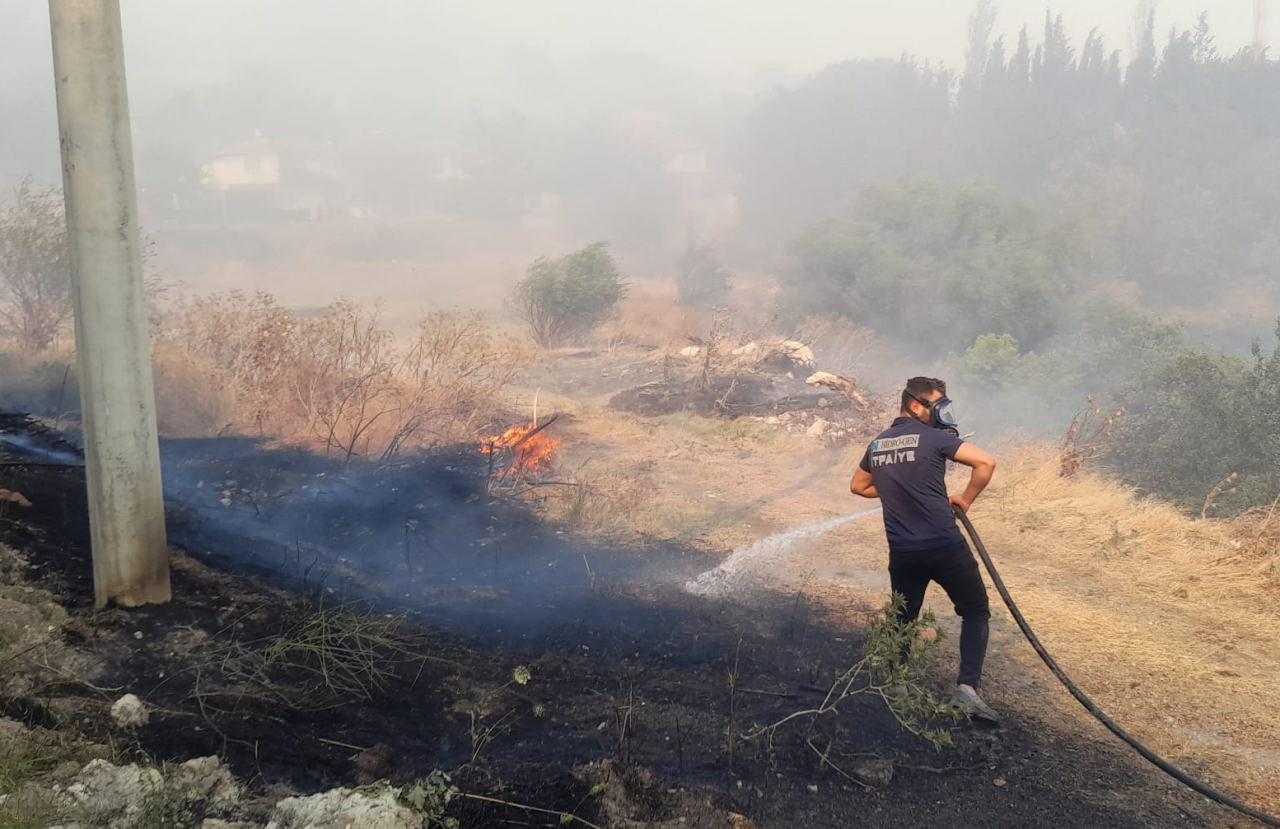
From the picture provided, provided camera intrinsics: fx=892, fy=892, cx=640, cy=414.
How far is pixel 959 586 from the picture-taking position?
491 cm

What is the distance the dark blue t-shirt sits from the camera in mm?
4863

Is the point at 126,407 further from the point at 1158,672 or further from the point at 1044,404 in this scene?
the point at 1044,404

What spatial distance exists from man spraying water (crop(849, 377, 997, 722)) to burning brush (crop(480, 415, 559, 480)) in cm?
522

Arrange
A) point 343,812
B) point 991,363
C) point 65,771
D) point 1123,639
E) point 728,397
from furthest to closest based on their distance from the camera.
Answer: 1. point 991,363
2. point 728,397
3. point 1123,639
4. point 65,771
5. point 343,812

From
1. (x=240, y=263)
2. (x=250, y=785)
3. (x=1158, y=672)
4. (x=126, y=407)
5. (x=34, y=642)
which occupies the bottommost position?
(x=1158, y=672)

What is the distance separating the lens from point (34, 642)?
475 centimetres

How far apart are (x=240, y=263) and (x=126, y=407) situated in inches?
1441

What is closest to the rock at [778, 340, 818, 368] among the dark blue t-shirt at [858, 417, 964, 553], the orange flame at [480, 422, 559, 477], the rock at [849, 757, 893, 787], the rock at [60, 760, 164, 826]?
the orange flame at [480, 422, 559, 477]

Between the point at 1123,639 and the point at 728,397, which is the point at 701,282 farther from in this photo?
the point at 1123,639

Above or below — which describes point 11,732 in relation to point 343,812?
above

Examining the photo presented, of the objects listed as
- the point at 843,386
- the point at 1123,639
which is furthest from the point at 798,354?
the point at 1123,639

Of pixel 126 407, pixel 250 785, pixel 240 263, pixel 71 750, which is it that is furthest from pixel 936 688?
pixel 240 263

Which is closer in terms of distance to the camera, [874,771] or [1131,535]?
[874,771]

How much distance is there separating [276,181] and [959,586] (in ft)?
200
